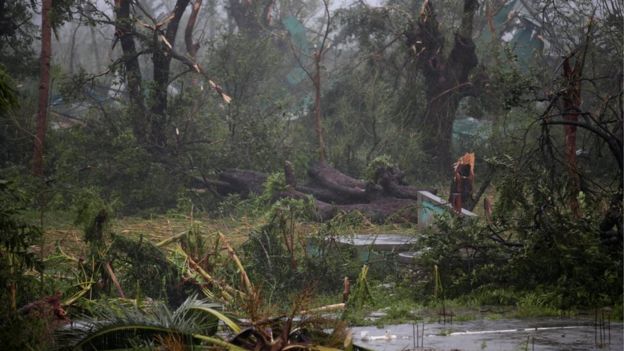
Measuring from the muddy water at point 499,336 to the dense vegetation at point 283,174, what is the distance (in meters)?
0.55

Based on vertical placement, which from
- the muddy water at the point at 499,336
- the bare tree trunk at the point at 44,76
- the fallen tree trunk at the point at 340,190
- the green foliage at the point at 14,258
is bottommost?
the muddy water at the point at 499,336

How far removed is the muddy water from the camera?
6523 mm

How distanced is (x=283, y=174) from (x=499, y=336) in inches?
438

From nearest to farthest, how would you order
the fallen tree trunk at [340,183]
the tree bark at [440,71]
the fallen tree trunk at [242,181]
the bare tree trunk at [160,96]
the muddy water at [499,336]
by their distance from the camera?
the muddy water at [499,336]
the fallen tree trunk at [340,183]
the fallen tree trunk at [242,181]
the bare tree trunk at [160,96]
the tree bark at [440,71]

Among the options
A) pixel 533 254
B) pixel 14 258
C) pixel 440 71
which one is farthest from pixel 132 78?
pixel 14 258

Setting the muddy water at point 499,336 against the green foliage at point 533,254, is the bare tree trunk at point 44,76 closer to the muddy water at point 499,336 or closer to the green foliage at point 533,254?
the green foliage at point 533,254

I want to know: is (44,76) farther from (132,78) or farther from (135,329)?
(135,329)

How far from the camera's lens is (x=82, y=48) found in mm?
53500

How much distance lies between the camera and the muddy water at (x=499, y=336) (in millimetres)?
6523

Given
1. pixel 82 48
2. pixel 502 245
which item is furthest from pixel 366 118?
pixel 82 48

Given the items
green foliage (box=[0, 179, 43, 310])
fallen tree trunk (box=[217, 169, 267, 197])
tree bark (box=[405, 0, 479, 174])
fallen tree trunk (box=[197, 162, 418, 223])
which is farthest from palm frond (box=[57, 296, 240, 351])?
tree bark (box=[405, 0, 479, 174])

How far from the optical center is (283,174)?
1792 cm

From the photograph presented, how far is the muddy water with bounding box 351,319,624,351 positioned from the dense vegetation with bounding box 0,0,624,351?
21.5 inches

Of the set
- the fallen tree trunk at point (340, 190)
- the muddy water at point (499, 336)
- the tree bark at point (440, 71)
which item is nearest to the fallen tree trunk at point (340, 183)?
the fallen tree trunk at point (340, 190)
